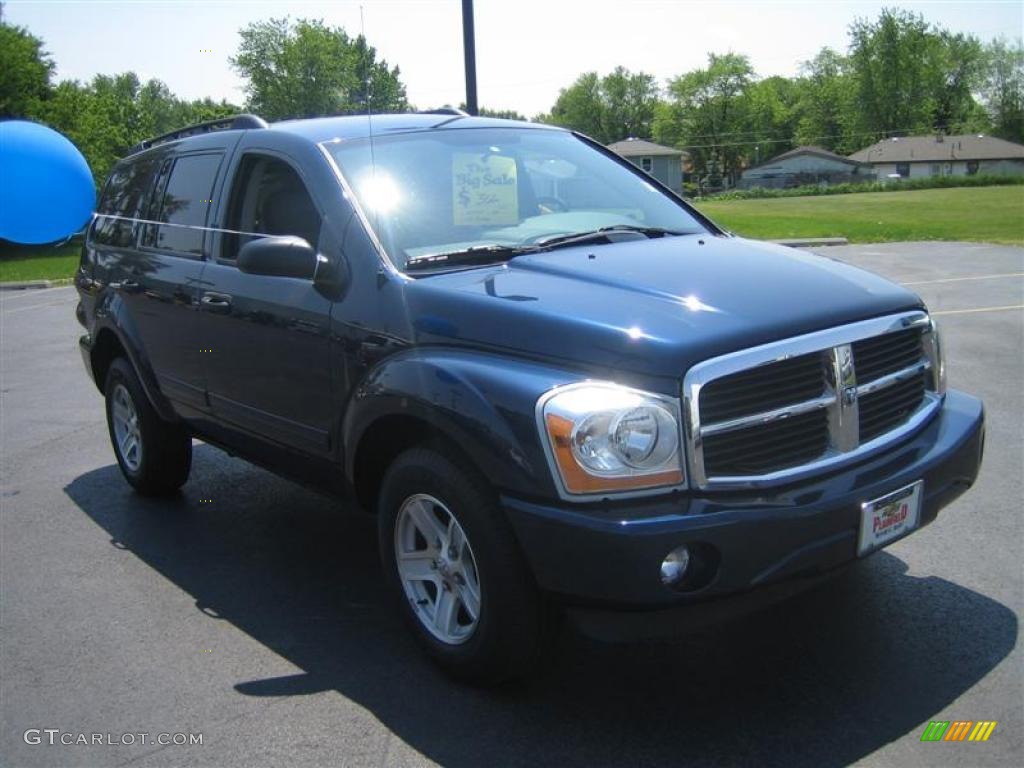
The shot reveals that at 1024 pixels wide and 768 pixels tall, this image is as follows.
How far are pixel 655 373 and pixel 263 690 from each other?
191cm

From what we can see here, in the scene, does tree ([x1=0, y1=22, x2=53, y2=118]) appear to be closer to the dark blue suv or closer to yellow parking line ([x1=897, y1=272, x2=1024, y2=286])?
yellow parking line ([x1=897, y1=272, x2=1024, y2=286])

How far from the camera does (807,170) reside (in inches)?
4299

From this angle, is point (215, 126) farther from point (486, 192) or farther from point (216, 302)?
point (486, 192)

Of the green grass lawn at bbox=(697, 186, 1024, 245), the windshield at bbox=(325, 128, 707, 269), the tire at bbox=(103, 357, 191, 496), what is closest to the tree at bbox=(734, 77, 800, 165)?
the green grass lawn at bbox=(697, 186, 1024, 245)

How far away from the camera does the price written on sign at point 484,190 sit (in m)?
4.32

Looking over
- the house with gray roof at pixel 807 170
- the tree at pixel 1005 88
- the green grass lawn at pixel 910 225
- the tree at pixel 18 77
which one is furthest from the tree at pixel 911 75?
the tree at pixel 18 77

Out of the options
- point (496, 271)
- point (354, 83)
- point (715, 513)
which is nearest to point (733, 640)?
point (715, 513)

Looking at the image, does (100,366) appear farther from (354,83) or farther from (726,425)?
(726,425)

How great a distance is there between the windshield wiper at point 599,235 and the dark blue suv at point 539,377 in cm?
2

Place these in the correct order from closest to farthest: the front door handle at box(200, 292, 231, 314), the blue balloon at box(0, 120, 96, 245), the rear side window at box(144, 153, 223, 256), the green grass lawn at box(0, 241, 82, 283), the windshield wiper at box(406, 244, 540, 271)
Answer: the windshield wiper at box(406, 244, 540, 271), the front door handle at box(200, 292, 231, 314), the rear side window at box(144, 153, 223, 256), the blue balloon at box(0, 120, 96, 245), the green grass lawn at box(0, 241, 82, 283)

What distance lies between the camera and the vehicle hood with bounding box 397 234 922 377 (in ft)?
10.4

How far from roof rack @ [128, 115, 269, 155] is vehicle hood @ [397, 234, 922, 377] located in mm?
1691

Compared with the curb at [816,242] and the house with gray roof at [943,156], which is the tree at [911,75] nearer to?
the house with gray roof at [943,156]

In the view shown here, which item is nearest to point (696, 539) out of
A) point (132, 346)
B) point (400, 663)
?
point (400, 663)
